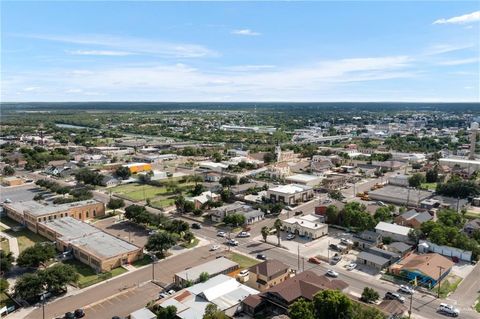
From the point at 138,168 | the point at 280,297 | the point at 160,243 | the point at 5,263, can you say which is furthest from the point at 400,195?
the point at 138,168

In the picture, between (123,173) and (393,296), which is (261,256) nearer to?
(393,296)

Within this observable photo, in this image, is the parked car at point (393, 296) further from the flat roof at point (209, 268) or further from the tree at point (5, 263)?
the tree at point (5, 263)

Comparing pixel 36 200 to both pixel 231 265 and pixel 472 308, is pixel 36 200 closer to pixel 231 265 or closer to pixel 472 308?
pixel 231 265

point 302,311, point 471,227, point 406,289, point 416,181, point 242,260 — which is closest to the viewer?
point 302,311

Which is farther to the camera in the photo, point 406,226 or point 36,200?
point 36,200

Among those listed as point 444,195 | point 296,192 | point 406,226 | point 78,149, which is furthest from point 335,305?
point 78,149

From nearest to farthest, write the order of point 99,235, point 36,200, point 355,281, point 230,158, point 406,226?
point 355,281
point 99,235
point 406,226
point 36,200
point 230,158
